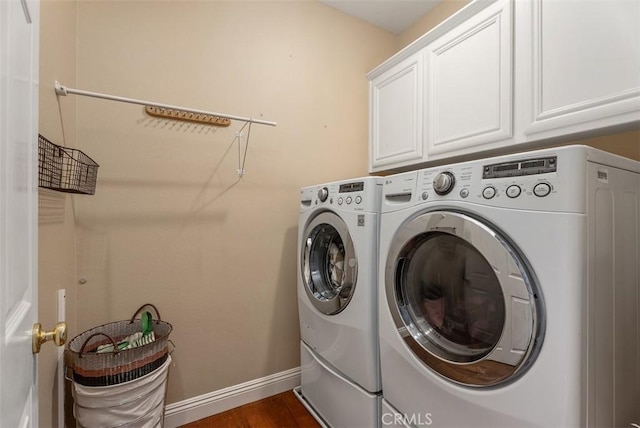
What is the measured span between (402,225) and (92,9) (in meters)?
1.77

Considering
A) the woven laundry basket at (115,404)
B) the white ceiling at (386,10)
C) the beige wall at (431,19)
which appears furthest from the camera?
the white ceiling at (386,10)

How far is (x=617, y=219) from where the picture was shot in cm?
83

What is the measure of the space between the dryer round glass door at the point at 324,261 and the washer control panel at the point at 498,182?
0.53m

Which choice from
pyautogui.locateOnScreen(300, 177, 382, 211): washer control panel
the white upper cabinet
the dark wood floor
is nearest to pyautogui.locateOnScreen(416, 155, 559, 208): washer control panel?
pyautogui.locateOnScreen(300, 177, 382, 211): washer control panel

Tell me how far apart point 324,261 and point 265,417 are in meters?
0.94

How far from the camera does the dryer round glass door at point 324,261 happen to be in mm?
1451

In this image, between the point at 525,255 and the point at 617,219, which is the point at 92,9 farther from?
the point at 617,219

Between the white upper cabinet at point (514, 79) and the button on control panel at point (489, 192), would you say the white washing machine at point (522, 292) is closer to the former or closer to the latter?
the button on control panel at point (489, 192)

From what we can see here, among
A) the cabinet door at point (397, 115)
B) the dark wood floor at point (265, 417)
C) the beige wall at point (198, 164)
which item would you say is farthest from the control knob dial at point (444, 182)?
the dark wood floor at point (265, 417)

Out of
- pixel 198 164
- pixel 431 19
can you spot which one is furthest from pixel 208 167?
pixel 431 19

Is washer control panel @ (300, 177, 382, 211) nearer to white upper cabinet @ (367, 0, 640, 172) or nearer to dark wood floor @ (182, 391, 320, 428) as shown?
white upper cabinet @ (367, 0, 640, 172)

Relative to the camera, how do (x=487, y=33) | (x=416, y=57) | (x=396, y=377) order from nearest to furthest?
(x=396, y=377) < (x=487, y=33) < (x=416, y=57)

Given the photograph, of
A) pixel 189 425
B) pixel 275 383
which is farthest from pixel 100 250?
pixel 275 383

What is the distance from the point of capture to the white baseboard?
1.56m
